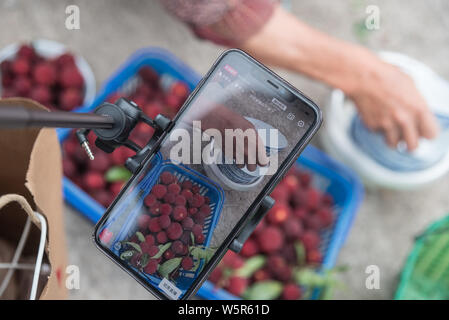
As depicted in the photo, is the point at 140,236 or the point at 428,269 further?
the point at 428,269

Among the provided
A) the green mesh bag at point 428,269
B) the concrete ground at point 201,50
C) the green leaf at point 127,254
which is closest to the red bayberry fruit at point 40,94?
the concrete ground at point 201,50

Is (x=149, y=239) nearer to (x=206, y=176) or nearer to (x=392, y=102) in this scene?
(x=206, y=176)

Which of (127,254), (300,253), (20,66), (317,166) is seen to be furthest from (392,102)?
(20,66)

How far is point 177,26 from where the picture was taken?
1002 millimetres

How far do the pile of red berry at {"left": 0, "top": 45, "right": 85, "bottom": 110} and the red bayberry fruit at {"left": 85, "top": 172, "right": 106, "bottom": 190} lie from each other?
13cm

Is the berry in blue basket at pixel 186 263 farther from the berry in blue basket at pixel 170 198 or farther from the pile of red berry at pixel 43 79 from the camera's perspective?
the pile of red berry at pixel 43 79

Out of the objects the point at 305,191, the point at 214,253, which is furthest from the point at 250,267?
the point at 214,253

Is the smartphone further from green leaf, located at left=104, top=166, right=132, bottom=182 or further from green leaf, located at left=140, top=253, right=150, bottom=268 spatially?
green leaf, located at left=104, top=166, right=132, bottom=182

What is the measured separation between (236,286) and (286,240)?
0.46 ft

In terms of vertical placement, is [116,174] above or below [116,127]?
below

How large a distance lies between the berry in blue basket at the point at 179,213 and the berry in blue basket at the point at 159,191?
2 cm

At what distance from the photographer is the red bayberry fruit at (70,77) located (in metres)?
0.84

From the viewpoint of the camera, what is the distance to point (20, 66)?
82cm
